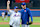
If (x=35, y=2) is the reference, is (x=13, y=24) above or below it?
below

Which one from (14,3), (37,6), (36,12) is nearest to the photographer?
(36,12)

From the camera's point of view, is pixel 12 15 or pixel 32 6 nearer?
pixel 12 15

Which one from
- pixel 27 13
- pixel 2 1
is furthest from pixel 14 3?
pixel 27 13

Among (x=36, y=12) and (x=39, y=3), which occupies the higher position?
(x=39, y=3)

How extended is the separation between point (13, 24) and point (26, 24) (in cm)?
62

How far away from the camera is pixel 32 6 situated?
2859 centimetres

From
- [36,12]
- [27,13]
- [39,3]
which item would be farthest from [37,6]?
[27,13]

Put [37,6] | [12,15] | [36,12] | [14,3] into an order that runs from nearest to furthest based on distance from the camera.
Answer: [12,15], [36,12], [14,3], [37,6]

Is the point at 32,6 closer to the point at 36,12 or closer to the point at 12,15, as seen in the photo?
the point at 36,12

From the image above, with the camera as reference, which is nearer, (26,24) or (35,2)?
(26,24)

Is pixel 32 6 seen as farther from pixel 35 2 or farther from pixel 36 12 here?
pixel 36 12

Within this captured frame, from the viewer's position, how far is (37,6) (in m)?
29.4

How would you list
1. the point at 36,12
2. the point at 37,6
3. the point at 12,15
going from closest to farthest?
the point at 12,15
the point at 36,12
the point at 37,6

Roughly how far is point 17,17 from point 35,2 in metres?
23.8
